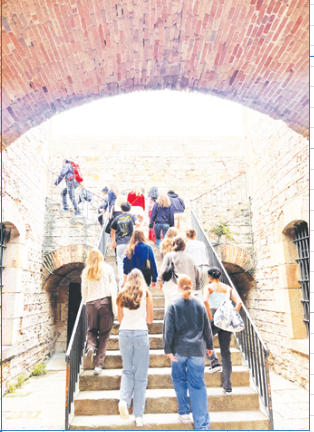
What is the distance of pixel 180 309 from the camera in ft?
9.48

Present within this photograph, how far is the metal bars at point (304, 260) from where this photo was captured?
5448mm

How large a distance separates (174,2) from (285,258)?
4.55 metres

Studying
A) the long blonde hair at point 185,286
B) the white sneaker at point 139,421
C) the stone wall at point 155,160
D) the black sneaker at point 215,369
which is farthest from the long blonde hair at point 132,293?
the stone wall at point 155,160

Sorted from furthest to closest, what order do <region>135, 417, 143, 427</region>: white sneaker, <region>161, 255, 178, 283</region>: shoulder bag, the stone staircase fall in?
1. <region>161, 255, 178, 283</region>: shoulder bag
2. the stone staircase
3. <region>135, 417, 143, 427</region>: white sneaker

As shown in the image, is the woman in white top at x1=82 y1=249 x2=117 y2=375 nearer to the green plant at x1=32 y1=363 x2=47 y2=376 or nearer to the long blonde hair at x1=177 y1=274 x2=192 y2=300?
the long blonde hair at x1=177 y1=274 x2=192 y2=300

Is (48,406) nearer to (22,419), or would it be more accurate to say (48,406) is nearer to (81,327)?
(22,419)

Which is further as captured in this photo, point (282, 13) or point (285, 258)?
point (285, 258)

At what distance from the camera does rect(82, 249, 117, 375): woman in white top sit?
3521 millimetres

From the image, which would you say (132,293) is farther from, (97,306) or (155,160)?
(155,160)

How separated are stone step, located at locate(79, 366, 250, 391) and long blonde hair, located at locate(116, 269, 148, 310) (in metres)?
1.02

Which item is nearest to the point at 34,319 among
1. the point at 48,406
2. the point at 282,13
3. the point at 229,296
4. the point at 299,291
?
the point at 48,406

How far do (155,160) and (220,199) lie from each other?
2393mm

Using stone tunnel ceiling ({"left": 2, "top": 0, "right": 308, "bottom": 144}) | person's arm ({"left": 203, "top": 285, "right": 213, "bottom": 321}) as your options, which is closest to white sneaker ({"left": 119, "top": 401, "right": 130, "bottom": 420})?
person's arm ({"left": 203, "top": 285, "right": 213, "bottom": 321})
